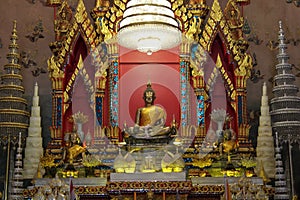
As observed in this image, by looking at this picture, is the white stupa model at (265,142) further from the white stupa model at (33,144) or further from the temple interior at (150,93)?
the white stupa model at (33,144)

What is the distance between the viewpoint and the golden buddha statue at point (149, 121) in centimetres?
984

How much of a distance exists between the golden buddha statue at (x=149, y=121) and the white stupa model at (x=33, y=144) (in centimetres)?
149

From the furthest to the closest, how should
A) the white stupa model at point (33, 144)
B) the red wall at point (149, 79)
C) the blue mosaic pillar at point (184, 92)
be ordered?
the red wall at point (149, 79)
the blue mosaic pillar at point (184, 92)
the white stupa model at point (33, 144)

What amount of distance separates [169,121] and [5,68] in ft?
9.11

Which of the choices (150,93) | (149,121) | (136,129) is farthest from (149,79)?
(136,129)

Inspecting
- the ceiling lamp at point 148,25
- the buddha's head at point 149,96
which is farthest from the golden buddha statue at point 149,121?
the ceiling lamp at point 148,25

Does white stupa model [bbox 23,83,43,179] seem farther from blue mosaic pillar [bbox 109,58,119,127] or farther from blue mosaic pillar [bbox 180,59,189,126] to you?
blue mosaic pillar [bbox 180,59,189,126]

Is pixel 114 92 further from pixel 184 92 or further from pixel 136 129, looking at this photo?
pixel 184 92

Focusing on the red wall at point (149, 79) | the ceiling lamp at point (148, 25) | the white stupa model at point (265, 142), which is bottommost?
the white stupa model at point (265, 142)

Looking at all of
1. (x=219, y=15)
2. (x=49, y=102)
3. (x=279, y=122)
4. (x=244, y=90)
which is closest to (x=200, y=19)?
(x=219, y=15)

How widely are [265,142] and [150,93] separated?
1969 mm

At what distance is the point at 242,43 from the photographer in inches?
413

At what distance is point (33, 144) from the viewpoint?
411 inches

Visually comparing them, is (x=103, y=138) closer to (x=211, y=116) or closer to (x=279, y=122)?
(x=211, y=116)
